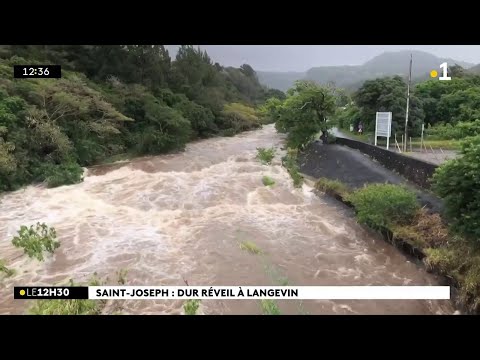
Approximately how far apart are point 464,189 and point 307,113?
729cm

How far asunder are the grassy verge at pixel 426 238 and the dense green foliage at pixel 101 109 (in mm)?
5579

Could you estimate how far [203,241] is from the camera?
4.51m

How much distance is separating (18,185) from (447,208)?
6.80 meters

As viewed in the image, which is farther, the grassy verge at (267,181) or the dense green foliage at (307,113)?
the dense green foliage at (307,113)

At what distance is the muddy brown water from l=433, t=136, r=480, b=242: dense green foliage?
0.72 m

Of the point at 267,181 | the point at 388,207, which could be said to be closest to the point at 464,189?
the point at 388,207

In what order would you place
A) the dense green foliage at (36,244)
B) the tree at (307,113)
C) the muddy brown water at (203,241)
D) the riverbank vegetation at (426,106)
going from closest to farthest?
the muddy brown water at (203,241)
the dense green foliage at (36,244)
the riverbank vegetation at (426,106)
the tree at (307,113)

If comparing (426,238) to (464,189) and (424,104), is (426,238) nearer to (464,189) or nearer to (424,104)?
(464,189)

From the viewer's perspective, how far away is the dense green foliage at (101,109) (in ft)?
22.9

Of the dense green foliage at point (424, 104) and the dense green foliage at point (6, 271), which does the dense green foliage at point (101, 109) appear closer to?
the dense green foliage at point (6, 271)

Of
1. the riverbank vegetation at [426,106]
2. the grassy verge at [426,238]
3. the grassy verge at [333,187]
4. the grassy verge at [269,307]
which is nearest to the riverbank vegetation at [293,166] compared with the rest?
the grassy verge at [333,187]

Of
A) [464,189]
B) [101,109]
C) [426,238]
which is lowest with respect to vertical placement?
[426,238]

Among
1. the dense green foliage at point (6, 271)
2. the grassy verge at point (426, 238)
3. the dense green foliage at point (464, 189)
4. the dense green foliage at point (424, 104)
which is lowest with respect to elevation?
the dense green foliage at point (6, 271)

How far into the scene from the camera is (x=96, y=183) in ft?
23.7
